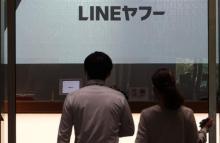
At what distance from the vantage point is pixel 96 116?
12.3 feet

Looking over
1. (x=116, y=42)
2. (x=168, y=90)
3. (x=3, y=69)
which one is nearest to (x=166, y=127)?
(x=168, y=90)

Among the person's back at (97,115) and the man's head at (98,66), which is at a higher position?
the man's head at (98,66)

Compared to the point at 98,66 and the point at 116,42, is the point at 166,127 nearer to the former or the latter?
the point at 98,66

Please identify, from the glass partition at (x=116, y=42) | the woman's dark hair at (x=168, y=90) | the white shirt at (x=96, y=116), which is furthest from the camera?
the glass partition at (x=116, y=42)

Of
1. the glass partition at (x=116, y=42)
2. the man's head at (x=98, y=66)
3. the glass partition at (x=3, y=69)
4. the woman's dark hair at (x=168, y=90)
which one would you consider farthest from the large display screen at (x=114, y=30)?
the woman's dark hair at (x=168, y=90)

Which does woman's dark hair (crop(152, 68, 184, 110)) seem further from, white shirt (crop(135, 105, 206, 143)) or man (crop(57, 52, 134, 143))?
man (crop(57, 52, 134, 143))

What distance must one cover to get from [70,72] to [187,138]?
1780mm

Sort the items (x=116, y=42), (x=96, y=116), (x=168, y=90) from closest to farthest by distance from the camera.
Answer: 1. (x=168, y=90)
2. (x=96, y=116)
3. (x=116, y=42)

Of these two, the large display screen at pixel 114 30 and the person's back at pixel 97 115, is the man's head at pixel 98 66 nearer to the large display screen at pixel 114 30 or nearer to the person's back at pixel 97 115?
the person's back at pixel 97 115

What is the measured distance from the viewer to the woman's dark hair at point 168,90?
363cm

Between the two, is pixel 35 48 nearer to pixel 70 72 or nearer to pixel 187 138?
pixel 70 72

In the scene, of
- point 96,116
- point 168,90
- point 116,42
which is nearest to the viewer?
point 168,90

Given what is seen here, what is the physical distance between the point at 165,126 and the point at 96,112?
0.47 meters

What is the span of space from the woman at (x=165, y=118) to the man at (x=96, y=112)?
17 cm
